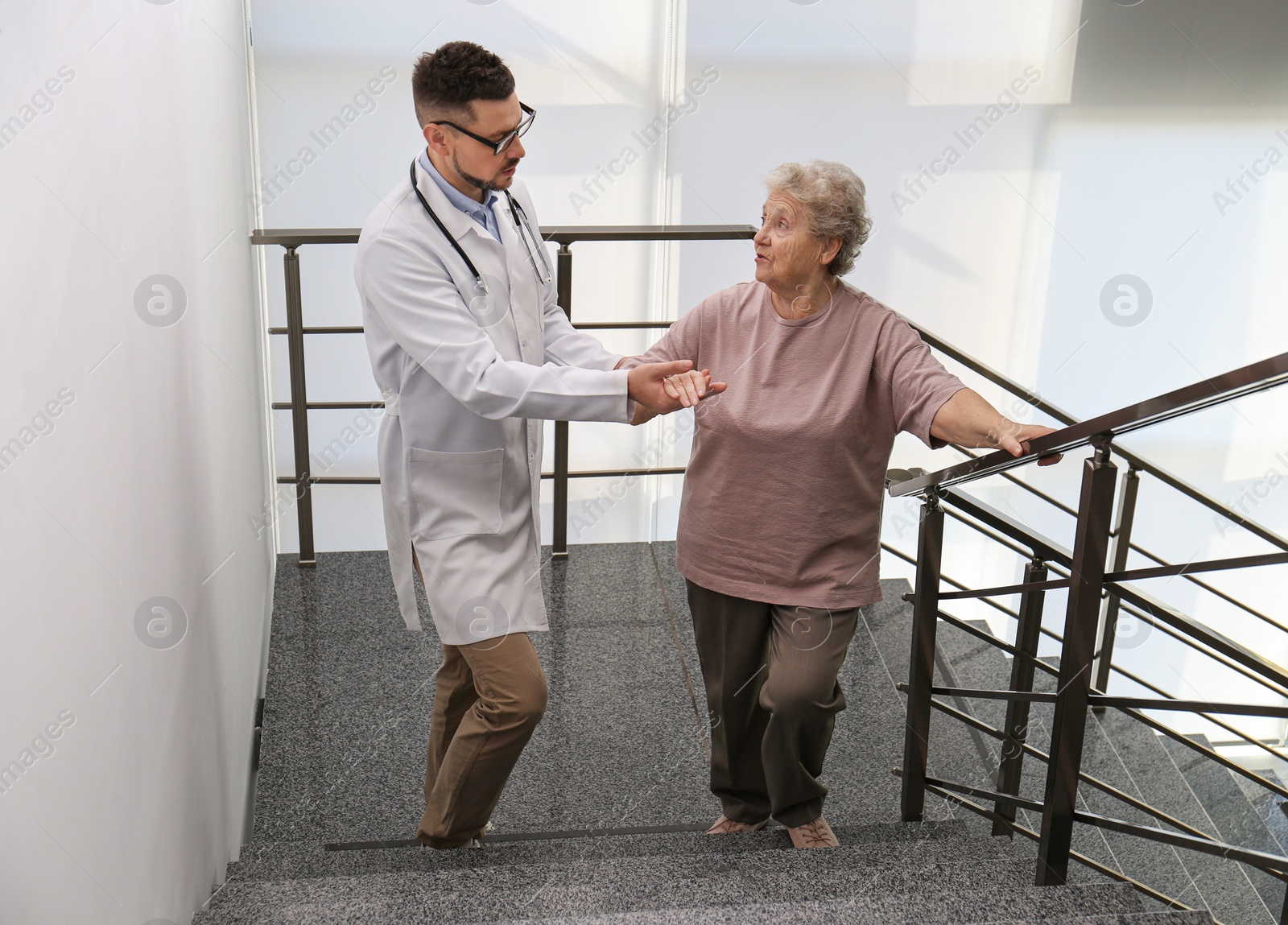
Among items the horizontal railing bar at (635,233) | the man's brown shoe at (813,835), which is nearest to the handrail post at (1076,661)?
the man's brown shoe at (813,835)

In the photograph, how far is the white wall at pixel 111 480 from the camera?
2.89 ft

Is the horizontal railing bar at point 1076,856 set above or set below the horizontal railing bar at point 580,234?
below

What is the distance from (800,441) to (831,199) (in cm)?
40

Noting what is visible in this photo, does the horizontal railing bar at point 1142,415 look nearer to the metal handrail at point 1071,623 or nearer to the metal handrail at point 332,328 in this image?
the metal handrail at point 1071,623

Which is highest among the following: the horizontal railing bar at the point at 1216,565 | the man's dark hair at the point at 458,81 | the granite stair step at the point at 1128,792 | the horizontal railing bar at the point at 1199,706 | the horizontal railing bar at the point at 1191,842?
the man's dark hair at the point at 458,81

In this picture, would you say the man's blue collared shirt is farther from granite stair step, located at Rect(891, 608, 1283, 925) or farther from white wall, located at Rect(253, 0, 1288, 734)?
white wall, located at Rect(253, 0, 1288, 734)

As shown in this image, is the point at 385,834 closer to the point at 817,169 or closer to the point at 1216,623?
the point at 817,169

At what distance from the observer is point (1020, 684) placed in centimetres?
191

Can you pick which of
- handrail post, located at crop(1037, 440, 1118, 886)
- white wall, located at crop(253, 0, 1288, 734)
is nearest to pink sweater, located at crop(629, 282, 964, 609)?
handrail post, located at crop(1037, 440, 1118, 886)

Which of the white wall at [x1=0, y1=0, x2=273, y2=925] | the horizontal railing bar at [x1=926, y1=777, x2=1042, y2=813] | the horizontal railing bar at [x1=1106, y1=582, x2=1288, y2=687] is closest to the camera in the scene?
the white wall at [x1=0, y1=0, x2=273, y2=925]

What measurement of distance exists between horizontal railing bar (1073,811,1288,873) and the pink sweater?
19.4 inches

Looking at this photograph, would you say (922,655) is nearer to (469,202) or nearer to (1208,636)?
(1208,636)

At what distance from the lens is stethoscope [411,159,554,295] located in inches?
68.5

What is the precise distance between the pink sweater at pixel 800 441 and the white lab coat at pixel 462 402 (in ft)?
Result: 0.76
